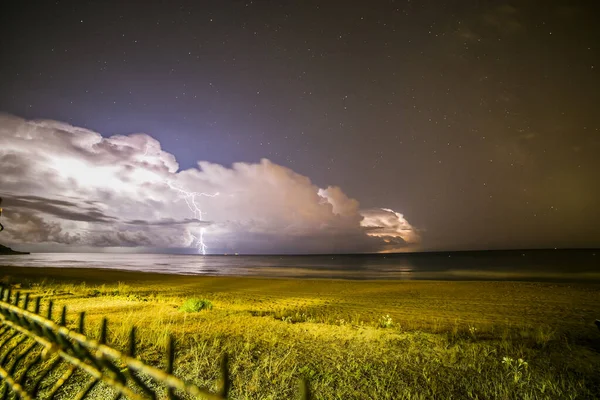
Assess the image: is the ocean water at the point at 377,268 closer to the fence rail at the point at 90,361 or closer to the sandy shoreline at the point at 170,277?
the sandy shoreline at the point at 170,277

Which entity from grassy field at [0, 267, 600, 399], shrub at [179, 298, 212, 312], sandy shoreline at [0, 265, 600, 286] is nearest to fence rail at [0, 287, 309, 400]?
grassy field at [0, 267, 600, 399]

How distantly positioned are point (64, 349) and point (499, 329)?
1092cm

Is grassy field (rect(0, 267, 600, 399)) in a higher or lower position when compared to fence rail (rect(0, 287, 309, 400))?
lower

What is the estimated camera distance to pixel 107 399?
385 centimetres

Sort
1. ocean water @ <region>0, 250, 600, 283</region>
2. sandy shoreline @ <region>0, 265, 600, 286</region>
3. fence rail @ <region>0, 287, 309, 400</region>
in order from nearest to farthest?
fence rail @ <region>0, 287, 309, 400</region>, sandy shoreline @ <region>0, 265, 600, 286</region>, ocean water @ <region>0, 250, 600, 283</region>

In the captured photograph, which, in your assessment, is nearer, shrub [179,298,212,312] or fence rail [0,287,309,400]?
fence rail [0,287,309,400]

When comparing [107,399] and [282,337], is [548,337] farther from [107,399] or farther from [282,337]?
[107,399]

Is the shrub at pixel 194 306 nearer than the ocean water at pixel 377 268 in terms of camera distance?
Yes

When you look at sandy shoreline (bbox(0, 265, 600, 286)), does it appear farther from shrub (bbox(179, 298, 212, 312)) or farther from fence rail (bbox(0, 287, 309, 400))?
fence rail (bbox(0, 287, 309, 400))

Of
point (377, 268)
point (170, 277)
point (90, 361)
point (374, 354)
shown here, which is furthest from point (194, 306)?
point (377, 268)

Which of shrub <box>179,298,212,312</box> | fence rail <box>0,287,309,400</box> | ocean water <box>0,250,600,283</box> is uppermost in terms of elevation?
fence rail <box>0,287,309,400</box>

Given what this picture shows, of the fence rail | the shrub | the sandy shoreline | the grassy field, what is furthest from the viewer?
the sandy shoreline

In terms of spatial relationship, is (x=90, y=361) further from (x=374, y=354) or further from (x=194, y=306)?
(x=194, y=306)

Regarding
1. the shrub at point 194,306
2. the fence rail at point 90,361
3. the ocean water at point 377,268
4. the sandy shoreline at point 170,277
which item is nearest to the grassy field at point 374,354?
the shrub at point 194,306
